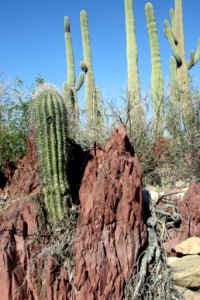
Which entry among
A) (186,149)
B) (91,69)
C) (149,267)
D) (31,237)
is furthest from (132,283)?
(91,69)

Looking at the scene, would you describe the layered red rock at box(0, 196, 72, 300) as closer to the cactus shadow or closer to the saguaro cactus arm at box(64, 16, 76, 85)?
the cactus shadow

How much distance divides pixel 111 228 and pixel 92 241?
30 centimetres

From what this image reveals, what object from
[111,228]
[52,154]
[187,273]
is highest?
[52,154]

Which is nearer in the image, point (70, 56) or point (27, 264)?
point (27, 264)

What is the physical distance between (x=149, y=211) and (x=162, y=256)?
0.77 m

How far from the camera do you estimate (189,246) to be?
20.9ft

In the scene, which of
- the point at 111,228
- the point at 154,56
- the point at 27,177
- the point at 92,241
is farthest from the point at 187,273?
the point at 154,56

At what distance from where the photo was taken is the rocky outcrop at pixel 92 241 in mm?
5402

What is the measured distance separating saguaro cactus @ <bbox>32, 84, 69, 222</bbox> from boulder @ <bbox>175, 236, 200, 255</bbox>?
178 centimetres

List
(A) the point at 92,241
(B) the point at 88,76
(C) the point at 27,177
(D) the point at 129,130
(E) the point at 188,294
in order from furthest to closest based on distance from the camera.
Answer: (B) the point at 88,76 → (D) the point at 129,130 → (C) the point at 27,177 → (E) the point at 188,294 → (A) the point at 92,241

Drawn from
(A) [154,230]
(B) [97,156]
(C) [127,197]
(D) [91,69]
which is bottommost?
(A) [154,230]

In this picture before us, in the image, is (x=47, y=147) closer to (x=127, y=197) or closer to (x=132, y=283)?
(x=127, y=197)

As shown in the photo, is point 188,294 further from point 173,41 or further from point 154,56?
point 173,41

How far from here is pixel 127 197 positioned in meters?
5.66
